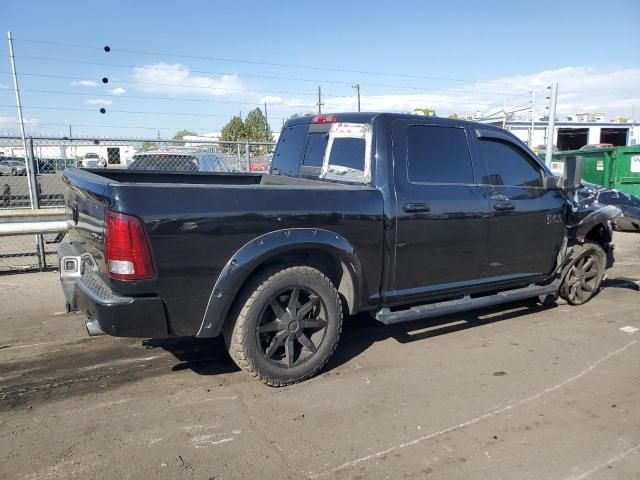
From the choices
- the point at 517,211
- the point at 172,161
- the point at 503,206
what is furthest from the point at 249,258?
the point at 172,161

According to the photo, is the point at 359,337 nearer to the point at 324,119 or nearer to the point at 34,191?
the point at 324,119

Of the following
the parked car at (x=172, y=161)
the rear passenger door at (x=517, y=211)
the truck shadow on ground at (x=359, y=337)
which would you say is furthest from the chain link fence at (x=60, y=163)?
the rear passenger door at (x=517, y=211)

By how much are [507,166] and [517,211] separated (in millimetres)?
453

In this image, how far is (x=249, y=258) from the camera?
3.26 meters

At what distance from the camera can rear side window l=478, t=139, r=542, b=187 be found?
461 centimetres

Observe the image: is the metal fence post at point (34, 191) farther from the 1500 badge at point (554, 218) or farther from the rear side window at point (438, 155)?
the 1500 badge at point (554, 218)

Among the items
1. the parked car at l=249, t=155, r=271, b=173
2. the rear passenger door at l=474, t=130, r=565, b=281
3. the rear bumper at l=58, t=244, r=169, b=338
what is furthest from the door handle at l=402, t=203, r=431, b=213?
the parked car at l=249, t=155, r=271, b=173

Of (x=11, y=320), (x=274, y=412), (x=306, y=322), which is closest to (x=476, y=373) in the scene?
(x=306, y=322)

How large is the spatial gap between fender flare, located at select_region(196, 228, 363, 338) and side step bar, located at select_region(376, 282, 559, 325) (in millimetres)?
769

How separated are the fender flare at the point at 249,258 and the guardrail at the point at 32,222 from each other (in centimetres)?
390

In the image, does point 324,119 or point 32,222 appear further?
point 32,222

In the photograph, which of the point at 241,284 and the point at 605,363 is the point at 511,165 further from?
the point at 241,284

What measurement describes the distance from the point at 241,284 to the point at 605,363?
3.12m

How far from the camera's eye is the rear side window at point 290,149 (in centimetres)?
482
